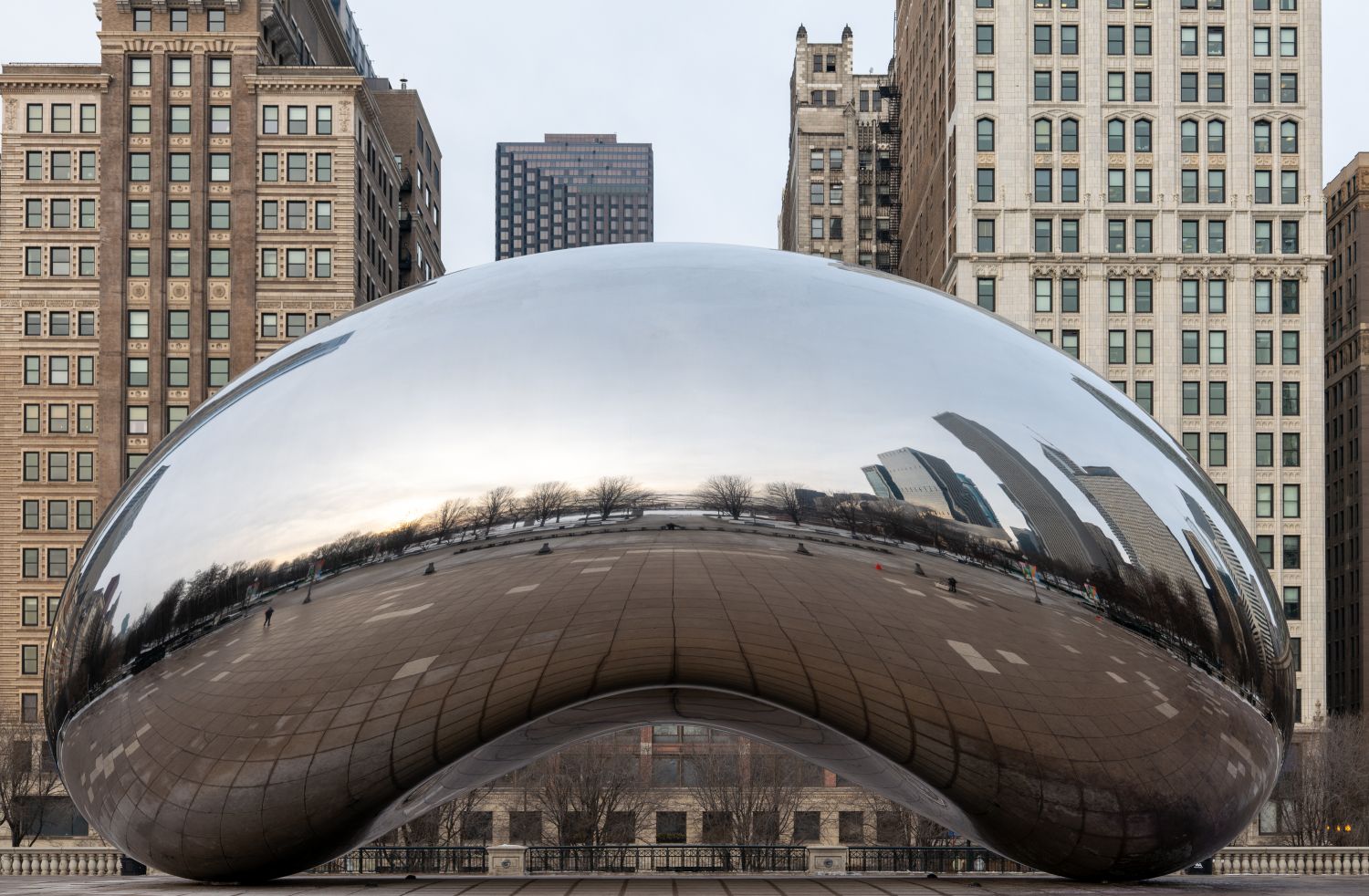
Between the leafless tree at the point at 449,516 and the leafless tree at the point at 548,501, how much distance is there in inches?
12.2

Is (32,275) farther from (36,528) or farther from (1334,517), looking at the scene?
(1334,517)

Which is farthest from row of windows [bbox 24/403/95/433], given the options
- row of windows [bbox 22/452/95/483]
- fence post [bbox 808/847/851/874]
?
fence post [bbox 808/847/851/874]

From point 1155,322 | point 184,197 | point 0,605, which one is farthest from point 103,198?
point 1155,322

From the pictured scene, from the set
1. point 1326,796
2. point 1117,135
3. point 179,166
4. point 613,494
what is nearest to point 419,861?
point 613,494

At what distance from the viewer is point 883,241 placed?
136 meters

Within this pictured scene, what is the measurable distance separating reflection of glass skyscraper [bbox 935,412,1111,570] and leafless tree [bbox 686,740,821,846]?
46.3 meters

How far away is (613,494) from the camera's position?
7.42m

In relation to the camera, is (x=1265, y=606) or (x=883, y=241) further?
(x=883, y=241)

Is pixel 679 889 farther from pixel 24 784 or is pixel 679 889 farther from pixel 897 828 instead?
pixel 24 784

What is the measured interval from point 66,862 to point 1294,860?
26.3 metres

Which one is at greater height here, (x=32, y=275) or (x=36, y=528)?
(x=32, y=275)

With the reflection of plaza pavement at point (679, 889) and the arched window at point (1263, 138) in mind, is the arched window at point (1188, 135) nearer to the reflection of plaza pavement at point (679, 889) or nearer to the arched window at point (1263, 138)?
the arched window at point (1263, 138)

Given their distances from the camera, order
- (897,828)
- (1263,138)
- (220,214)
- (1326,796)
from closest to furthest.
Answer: (897,828)
(1326,796)
(1263,138)
(220,214)

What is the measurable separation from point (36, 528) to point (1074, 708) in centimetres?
7506
